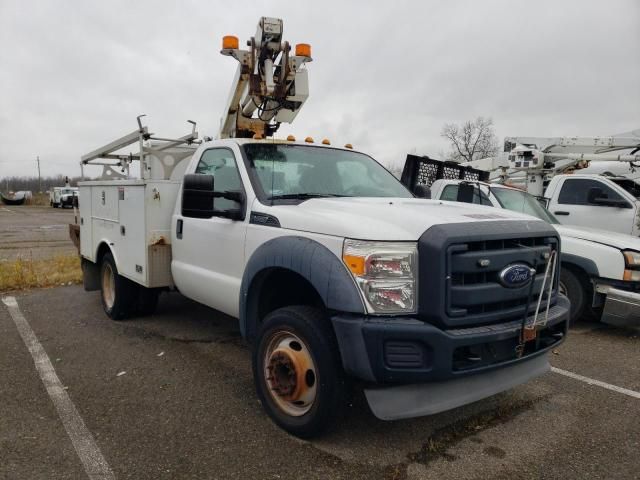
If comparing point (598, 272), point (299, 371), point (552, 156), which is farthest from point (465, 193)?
point (552, 156)

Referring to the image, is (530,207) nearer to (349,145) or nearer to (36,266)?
(349,145)

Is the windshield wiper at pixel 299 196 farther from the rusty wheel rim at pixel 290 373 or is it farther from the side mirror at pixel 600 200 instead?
the side mirror at pixel 600 200

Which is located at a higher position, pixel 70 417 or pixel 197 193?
pixel 197 193

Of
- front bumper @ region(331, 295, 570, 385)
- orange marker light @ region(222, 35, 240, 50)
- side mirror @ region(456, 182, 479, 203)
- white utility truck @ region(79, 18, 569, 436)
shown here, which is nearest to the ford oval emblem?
white utility truck @ region(79, 18, 569, 436)

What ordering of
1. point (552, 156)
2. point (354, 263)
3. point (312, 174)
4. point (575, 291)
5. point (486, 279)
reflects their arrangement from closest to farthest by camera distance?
1. point (354, 263)
2. point (486, 279)
3. point (312, 174)
4. point (575, 291)
5. point (552, 156)

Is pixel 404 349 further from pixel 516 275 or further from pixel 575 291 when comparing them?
pixel 575 291

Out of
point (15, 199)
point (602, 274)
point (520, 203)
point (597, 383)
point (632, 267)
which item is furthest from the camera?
point (15, 199)

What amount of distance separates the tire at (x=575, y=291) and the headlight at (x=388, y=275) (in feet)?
13.0

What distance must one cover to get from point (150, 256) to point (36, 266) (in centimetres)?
585

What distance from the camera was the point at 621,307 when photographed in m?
5.40

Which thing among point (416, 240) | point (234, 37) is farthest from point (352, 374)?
point (234, 37)

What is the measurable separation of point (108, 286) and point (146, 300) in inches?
24.6

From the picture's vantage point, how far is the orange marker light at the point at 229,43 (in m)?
5.21

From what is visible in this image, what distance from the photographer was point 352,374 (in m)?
2.81
